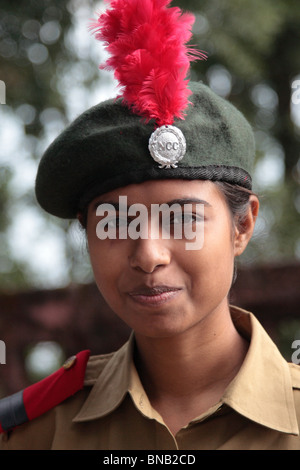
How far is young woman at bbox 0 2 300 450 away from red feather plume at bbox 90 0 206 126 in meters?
0.04

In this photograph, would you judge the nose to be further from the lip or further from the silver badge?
the silver badge

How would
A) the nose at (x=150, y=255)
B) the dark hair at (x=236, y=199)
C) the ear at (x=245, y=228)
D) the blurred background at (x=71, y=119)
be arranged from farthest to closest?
1. the blurred background at (x=71, y=119)
2. the ear at (x=245, y=228)
3. the dark hair at (x=236, y=199)
4. the nose at (x=150, y=255)

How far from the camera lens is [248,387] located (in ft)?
5.56

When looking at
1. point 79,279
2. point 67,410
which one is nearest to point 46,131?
point 79,279

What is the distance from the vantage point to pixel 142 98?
64.9 inches

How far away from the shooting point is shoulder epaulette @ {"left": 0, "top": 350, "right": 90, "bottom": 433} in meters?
1.93

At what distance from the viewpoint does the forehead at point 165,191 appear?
1.63m

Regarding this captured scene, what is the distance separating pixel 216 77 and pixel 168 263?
4255 millimetres

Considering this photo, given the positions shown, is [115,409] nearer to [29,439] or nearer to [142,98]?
[29,439]

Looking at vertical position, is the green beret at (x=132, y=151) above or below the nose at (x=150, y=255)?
above
